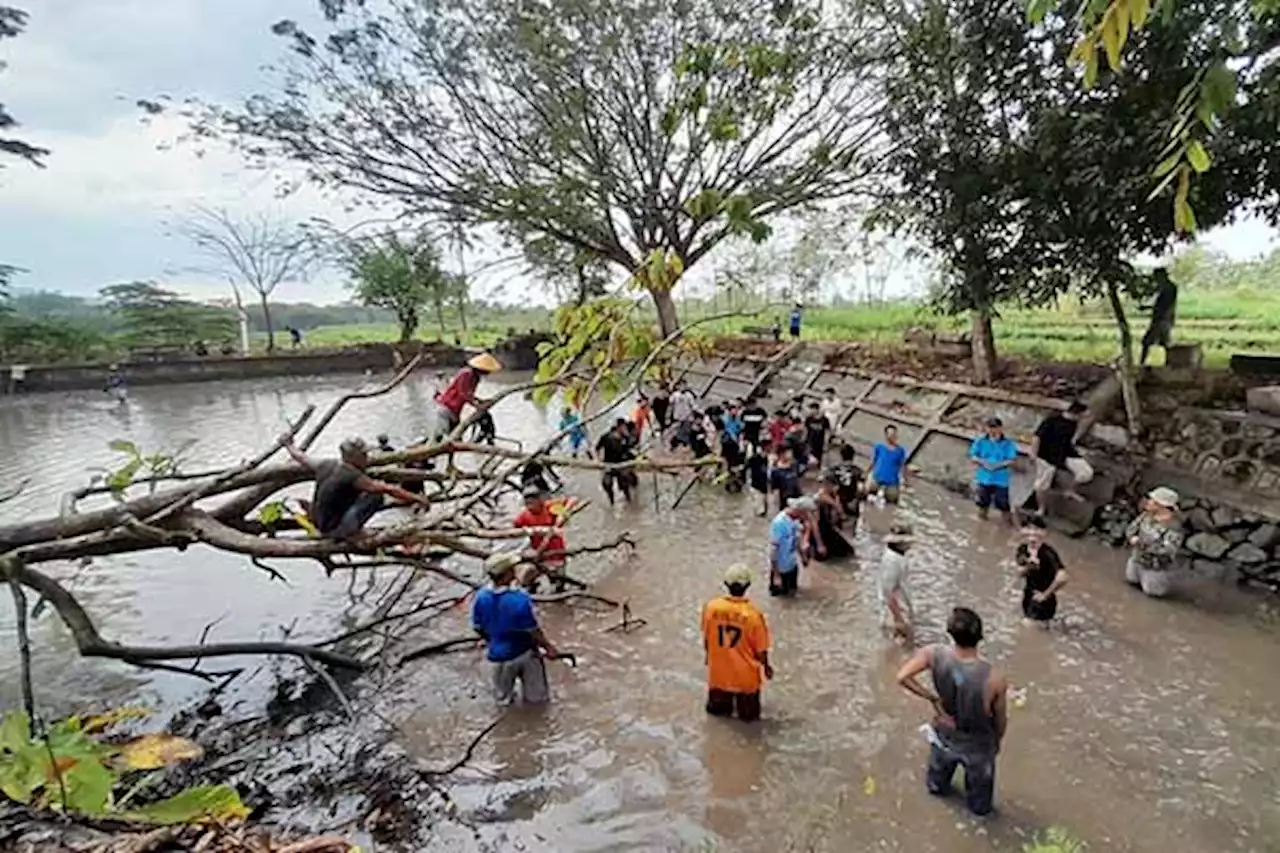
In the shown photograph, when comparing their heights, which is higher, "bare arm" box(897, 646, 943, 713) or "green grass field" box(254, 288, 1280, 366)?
"green grass field" box(254, 288, 1280, 366)

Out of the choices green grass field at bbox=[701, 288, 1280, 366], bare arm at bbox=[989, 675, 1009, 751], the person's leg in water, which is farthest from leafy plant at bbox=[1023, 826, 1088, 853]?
green grass field at bbox=[701, 288, 1280, 366]

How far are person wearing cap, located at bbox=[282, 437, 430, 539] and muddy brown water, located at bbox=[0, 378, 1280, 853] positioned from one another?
176cm

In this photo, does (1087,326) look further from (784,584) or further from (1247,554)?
(784,584)

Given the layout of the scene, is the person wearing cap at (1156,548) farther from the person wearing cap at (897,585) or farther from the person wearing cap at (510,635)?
the person wearing cap at (510,635)

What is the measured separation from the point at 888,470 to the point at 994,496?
4.75 feet

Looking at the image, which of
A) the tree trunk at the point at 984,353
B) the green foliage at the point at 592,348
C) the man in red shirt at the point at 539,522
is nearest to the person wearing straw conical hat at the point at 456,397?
the man in red shirt at the point at 539,522

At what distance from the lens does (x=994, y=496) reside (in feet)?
37.7

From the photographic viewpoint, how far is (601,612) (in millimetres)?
8844

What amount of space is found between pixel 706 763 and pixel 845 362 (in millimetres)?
13964

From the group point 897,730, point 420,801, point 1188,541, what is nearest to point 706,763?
point 897,730

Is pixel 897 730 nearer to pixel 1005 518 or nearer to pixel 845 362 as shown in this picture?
pixel 1005 518

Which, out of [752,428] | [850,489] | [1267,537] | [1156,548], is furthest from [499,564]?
[1267,537]

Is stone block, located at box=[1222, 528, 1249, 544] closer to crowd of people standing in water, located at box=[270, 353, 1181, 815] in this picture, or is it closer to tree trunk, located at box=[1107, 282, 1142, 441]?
crowd of people standing in water, located at box=[270, 353, 1181, 815]

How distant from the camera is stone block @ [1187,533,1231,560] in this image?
354 inches
